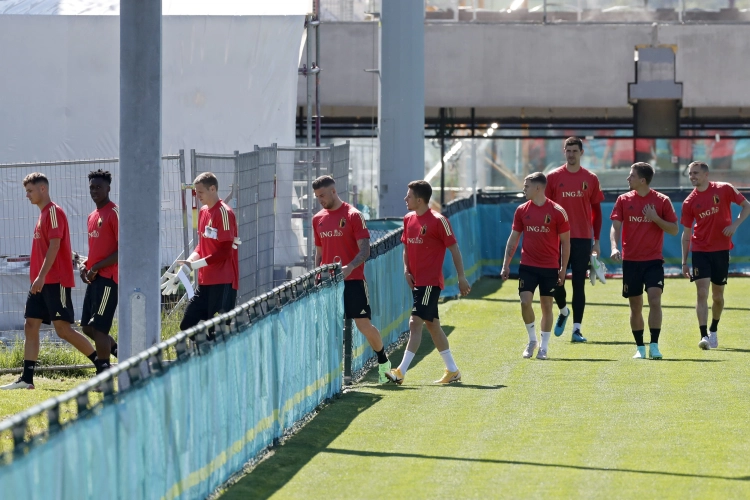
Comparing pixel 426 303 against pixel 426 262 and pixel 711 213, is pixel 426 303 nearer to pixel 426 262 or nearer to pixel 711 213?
pixel 426 262

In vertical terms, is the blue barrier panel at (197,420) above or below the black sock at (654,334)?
above

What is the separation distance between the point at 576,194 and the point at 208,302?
15.7 feet

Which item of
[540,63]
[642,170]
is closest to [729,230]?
[642,170]

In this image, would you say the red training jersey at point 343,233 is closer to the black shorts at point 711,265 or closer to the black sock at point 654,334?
the black sock at point 654,334

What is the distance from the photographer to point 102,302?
11.5 m

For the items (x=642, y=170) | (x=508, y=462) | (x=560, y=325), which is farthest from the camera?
(x=560, y=325)

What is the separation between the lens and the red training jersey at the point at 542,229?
40.8 ft

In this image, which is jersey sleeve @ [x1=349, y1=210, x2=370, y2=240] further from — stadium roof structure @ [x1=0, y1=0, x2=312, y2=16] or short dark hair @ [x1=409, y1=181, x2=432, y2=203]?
stadium roof structure @ [x1=0, y1=0, x2=312, y2=16]

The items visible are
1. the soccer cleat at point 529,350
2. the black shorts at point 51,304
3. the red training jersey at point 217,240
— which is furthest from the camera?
the soccer cleat at point 529,350

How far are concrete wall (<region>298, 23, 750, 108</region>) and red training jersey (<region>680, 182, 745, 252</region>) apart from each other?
1553 cm

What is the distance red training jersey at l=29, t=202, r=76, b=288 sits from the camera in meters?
11.3

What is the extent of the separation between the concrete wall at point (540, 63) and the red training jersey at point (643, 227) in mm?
16523

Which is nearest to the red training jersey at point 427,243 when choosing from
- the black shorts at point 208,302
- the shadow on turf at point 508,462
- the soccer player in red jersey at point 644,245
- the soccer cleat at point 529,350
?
the black shorts at point 208,302

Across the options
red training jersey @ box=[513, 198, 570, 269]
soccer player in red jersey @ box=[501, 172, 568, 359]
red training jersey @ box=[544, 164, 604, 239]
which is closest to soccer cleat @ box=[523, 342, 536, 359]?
soccer player in red jersey @ box=[501, 172, 568, 359]
